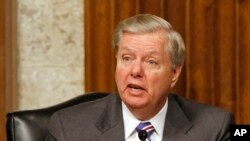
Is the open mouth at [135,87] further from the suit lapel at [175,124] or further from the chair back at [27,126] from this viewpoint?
the chair back at [27,126]

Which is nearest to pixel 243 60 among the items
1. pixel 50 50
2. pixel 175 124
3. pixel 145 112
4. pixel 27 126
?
pixel 175 124

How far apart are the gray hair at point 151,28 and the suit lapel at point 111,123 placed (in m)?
0.25

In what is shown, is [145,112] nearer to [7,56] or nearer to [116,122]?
[116,122]

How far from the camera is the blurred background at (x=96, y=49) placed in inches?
94.8

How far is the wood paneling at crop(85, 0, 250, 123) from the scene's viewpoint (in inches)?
94.4

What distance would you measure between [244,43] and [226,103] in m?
0.31

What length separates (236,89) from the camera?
241cm

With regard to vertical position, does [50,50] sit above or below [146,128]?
above

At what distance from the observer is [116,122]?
6.39ft

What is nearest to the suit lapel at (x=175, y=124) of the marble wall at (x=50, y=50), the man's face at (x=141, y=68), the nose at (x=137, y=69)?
the man's face at (x=141, y=68)

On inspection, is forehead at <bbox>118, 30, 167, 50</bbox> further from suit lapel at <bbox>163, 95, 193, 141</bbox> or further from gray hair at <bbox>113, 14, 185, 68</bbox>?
suit lapel at <bbox>163, 95, 193, 141</bbox>

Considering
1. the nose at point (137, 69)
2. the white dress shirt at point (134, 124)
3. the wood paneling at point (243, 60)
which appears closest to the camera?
the nose at point (137, 69)

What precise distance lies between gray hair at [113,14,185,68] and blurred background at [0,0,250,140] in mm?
520

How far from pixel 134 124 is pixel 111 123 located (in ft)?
0.31
